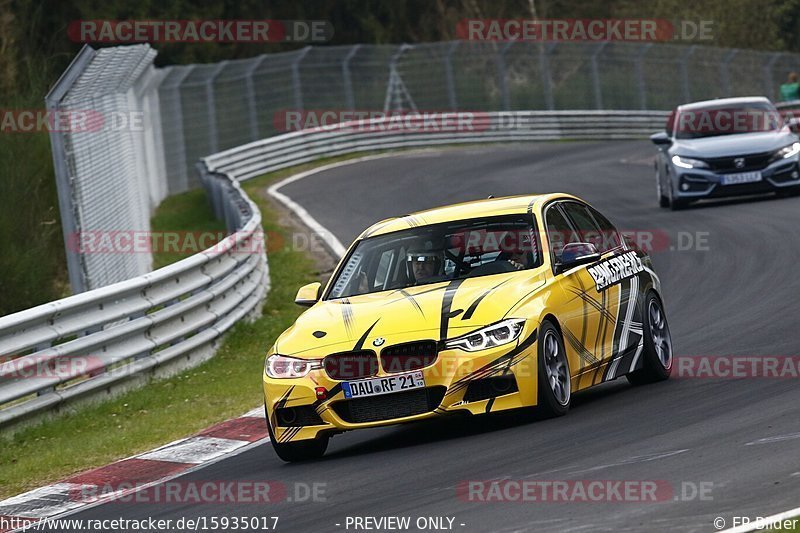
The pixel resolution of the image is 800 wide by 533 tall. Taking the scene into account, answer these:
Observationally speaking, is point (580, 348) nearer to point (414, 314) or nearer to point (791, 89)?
point (414, 314)

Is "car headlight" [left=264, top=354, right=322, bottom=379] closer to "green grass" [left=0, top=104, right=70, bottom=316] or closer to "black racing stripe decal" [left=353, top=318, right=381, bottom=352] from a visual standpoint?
"black racing stripe decal" [left=353, top=318, right=381, bottom=352]

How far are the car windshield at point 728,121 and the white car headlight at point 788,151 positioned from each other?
1.45 feet

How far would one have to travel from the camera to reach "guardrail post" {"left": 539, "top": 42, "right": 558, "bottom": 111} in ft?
147

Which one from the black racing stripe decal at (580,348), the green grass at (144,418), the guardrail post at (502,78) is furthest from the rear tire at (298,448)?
the guardrail post at (502,78)

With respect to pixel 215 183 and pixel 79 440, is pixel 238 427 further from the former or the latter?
pixel 215 183

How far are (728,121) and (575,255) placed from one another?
45.1ft

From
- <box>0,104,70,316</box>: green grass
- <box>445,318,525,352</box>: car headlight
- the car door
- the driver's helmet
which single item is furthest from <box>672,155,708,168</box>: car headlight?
<box>445,318,525,352</box>: car headlight

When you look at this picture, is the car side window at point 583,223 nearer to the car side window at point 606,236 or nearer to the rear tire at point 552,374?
the car side window at point 606,236

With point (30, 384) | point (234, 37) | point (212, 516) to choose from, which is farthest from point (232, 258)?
point (234, 37)

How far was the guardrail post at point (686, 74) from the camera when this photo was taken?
45094mm

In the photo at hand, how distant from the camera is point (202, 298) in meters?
14.1

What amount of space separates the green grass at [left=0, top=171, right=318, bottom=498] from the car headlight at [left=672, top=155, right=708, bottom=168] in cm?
825

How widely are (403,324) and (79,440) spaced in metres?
3.03

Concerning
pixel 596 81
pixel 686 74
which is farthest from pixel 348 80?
pixel 686 74
